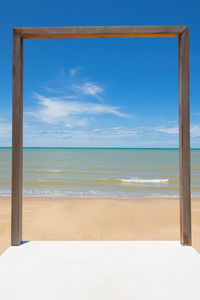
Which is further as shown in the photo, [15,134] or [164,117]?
[164,117]

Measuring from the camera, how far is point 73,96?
38469mm

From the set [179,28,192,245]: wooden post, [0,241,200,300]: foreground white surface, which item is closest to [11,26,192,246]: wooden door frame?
[179,28,192,245]: wooden post

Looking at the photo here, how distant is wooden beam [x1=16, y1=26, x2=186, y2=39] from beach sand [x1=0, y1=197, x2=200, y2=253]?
10.3 ft

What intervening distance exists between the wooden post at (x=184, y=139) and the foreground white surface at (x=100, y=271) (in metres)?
0.25

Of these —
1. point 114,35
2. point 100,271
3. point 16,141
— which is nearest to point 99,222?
point 100,271

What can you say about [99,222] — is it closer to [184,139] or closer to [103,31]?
[184,139]

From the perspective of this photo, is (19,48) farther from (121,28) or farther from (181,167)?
(181,167)

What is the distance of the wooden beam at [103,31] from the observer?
2105 millimetres

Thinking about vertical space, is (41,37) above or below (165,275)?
above

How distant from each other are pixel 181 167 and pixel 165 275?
1.06m

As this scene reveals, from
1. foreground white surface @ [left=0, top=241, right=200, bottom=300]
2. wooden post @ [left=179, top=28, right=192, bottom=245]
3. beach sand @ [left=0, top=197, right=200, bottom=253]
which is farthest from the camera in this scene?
beach sand @ [left=0, top=197, right=200, bottom=253]

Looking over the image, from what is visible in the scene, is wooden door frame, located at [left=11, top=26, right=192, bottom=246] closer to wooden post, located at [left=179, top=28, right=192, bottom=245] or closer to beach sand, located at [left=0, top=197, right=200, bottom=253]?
wooden post, located at [left=179, top=28, right=192, bottom=245]

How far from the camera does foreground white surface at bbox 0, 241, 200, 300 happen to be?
1.38 m

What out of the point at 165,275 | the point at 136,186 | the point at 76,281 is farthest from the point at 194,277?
the point at 136,186
